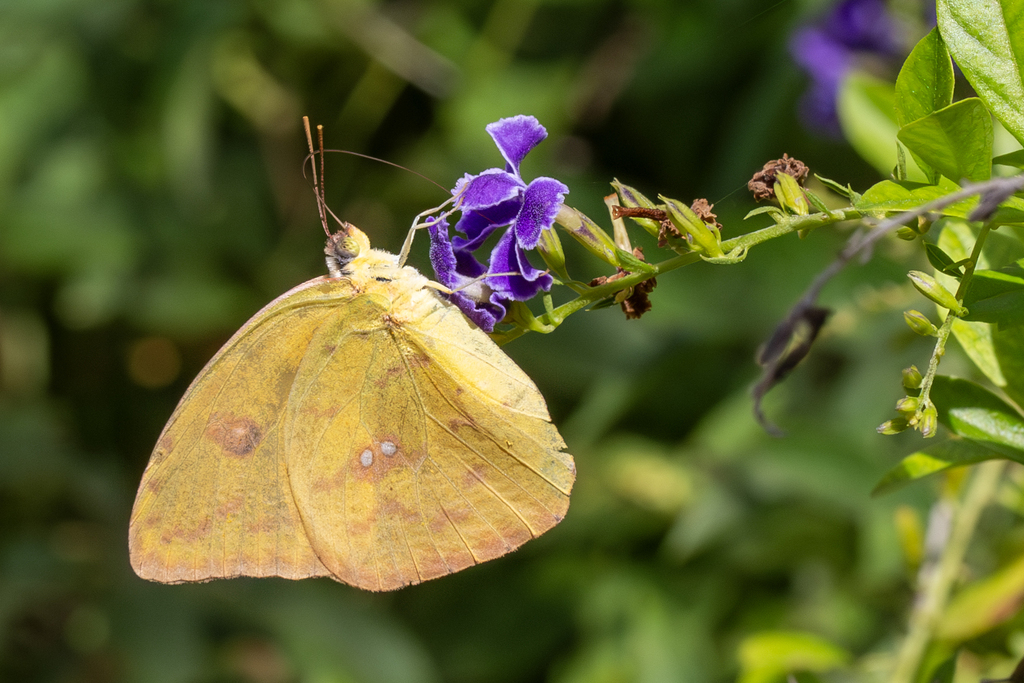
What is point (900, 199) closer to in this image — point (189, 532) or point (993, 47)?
point (993, 47)

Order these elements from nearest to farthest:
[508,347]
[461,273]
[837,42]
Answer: [461,273] → [837,42] → [508,347]

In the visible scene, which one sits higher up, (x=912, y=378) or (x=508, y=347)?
(x=912, y=378)

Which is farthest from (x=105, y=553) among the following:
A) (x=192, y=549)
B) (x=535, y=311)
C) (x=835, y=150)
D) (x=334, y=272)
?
(x=835, y=150)

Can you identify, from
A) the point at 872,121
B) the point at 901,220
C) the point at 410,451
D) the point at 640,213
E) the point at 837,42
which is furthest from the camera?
the point at 837,42

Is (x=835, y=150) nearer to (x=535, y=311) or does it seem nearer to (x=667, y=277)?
(x=667, y=277)

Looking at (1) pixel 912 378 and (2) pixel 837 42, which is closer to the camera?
(1) pixel 912 378

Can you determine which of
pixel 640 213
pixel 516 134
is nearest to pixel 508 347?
pixel 516 134

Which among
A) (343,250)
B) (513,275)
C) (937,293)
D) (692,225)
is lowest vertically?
(343,250)
